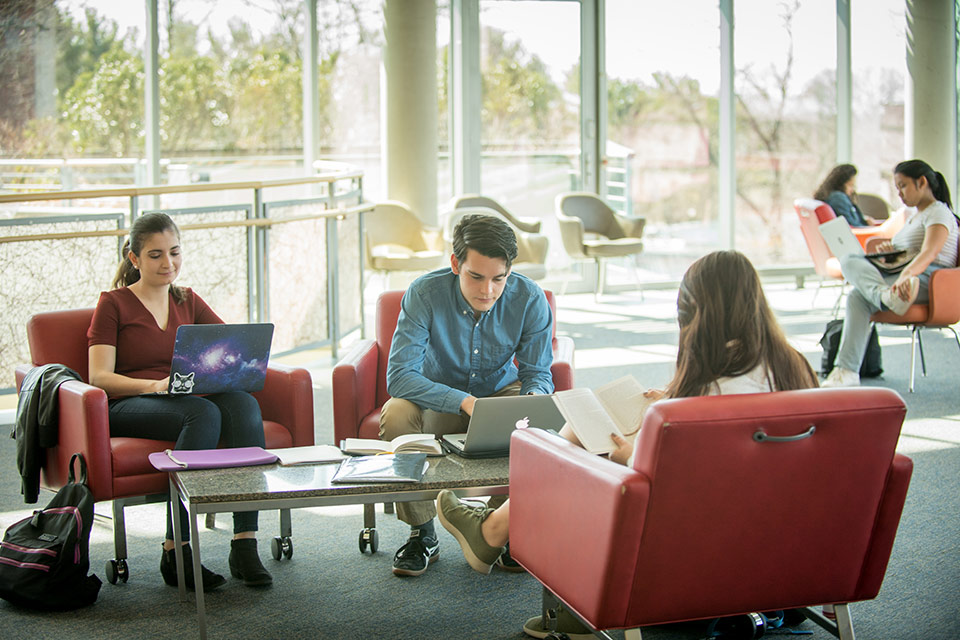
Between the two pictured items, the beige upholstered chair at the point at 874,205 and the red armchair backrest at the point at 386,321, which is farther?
the beige upholstered chair at the point at 874,205

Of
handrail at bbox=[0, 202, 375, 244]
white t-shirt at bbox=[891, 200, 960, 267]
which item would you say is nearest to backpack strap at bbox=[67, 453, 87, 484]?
handrail at bbox=[0, 202, 375, 244]

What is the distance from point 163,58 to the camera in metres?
8.97

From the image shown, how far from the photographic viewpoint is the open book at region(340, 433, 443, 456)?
10.3 feet

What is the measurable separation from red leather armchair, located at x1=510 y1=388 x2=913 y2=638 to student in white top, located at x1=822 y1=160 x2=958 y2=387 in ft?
12.6

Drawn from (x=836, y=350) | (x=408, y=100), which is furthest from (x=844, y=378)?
(x=408, y=100)

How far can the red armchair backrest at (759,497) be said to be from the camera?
225 cm

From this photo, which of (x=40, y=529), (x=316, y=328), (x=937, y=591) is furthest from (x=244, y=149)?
(x=937, y=591)

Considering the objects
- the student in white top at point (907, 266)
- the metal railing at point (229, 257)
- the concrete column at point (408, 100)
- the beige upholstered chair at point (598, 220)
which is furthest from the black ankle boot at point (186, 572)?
the beige upholstered chair at point (598, 220)

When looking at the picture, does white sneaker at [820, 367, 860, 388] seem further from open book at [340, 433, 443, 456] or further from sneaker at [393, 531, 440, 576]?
open book at [340, 433, 443, 456]

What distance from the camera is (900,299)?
6133 mm

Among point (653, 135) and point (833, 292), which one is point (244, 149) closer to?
point (653, 135)

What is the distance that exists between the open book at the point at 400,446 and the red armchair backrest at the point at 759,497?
940mm

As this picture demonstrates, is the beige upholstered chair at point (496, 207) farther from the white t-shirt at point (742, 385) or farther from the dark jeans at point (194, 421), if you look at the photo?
the white t-shirt at point (742, 385)

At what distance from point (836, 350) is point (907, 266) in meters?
0.70
